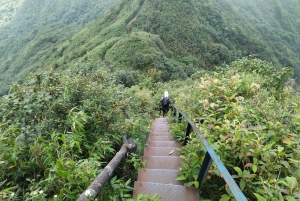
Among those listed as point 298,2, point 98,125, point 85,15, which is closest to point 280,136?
point 98,125

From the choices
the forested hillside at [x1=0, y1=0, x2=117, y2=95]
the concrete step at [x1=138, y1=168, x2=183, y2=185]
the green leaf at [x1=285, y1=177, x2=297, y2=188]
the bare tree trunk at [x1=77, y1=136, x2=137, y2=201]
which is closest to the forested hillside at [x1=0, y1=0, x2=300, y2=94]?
the forested hillside at [x1=0, y1=0, x2=117, y2=95]

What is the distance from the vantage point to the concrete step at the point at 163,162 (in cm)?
356

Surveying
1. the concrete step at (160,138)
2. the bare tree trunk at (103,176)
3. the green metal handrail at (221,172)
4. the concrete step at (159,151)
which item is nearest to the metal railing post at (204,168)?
the green metal handrail at (221,172)

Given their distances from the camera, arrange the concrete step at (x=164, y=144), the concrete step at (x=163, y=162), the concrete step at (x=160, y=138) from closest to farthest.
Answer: the concrete step at (x=163, y=162)
the concrete step at (x=164, y=144)
the concrete step at (x=160, y=138)

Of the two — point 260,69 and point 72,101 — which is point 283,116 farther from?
point 260,69

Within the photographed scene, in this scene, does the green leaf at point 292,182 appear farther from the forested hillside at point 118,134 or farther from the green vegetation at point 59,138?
the green vegetation at point 59,138

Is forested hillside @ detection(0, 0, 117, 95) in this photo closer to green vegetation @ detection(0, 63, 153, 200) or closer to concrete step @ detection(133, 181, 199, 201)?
green vegetation @ detection(0, 63, 153, 200)

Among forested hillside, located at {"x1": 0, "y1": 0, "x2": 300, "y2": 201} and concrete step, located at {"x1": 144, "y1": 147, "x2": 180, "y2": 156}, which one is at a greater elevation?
forested hillside, located at {"x1": 0, "y1": 0, "x2": 300, "y2": 201}

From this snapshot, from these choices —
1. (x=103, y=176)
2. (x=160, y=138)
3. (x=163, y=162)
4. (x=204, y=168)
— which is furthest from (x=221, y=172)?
(x=160, y=138)

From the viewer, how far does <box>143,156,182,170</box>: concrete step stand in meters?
3.56

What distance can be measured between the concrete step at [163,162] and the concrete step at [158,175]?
0.79 feet

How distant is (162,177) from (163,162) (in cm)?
51

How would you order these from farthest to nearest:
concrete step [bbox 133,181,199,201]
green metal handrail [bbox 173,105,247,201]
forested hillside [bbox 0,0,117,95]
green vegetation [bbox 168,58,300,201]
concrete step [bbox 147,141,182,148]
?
forested hillside [bbox 0,0,117,95], concrete step [bbox 147,141,182,148], concrete step [bbox 133,181,199,201], green vegetation [bbox 168,58,300,201], green metal handrail [bbox 173,105,247,201]

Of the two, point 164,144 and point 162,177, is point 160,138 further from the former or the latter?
point 162,177
